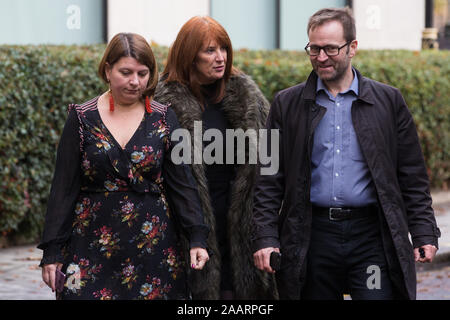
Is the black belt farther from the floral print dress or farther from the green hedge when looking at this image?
the green hedge

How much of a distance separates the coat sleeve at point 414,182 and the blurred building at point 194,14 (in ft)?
24.8

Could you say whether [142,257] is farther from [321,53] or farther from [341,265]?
[321,53]

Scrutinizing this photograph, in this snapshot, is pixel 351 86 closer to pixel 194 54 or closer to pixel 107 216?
pixel 194 54

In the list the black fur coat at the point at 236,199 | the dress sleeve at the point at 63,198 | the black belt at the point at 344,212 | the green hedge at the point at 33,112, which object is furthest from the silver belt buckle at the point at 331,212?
the green hedge at the point at 33,112

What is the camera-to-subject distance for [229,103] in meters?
5.22

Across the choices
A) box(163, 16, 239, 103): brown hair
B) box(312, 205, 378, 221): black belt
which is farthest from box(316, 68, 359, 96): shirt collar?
box(163, 16, 239, 103): brown hair

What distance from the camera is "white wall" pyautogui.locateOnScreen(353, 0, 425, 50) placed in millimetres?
17297

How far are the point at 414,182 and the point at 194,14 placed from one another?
365 inches

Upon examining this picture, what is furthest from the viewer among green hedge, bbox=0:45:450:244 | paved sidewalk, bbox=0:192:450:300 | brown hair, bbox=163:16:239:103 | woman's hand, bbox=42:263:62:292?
green hedge, bbox=0:45:450:244

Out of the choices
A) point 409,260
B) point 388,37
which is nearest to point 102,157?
point 409,260

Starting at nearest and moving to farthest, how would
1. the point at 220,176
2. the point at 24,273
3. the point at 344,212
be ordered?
the point at 344,212
the point at 220,176
the point at 24,273

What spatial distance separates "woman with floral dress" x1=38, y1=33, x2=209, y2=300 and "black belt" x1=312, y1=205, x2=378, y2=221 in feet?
1.91

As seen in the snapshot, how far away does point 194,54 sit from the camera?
201 inches

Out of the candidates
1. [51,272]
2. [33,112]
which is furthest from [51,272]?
[33,112]
